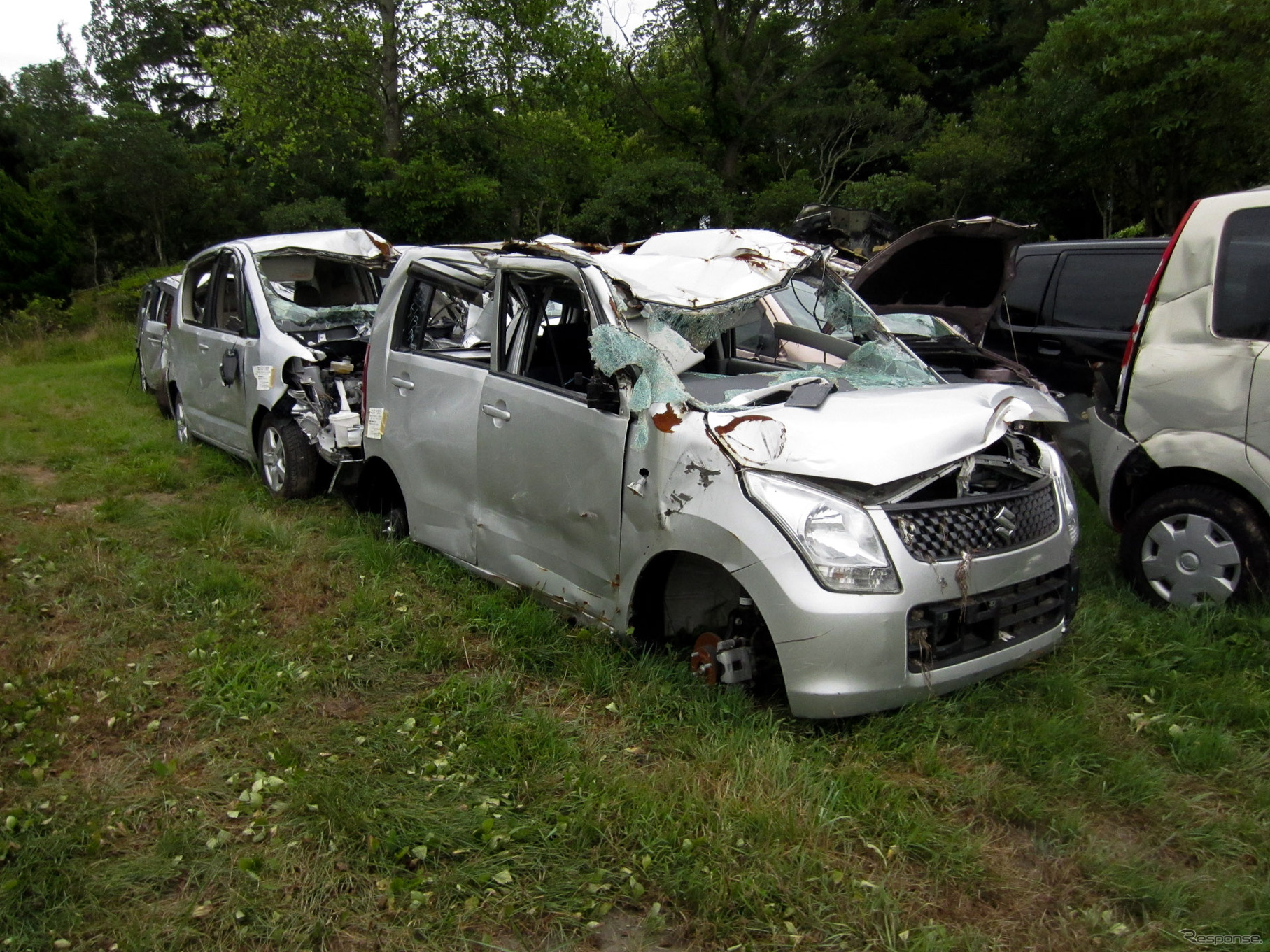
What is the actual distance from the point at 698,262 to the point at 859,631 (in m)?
1.81

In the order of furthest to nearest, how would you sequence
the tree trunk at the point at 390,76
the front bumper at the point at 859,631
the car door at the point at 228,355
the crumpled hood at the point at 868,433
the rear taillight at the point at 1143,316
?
the tree trunk at the point at 390,76, the car door at the point at 228,355, the rear taillight at the point at 1143,316, the crumpled hood at the point at 868,433, the front bumper at the point at 859,631

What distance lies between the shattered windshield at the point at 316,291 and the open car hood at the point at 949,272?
3649mm

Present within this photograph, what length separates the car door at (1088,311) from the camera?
6.27 m

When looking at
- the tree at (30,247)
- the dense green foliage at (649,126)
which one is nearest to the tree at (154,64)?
the dense green foliage at (649,126)

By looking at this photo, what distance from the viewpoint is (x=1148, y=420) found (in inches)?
170

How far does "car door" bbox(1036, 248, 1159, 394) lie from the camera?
6.27 metres

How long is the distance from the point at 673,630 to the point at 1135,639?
1962 millimetres

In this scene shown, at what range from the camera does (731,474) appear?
3195 millimetres

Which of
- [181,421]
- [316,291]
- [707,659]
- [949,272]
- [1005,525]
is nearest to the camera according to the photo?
[1005,525]

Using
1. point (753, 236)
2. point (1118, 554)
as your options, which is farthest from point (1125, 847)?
point (753, 236)

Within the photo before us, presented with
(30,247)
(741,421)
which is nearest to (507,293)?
(741,421)

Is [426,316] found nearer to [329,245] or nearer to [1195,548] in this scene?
[329,245]

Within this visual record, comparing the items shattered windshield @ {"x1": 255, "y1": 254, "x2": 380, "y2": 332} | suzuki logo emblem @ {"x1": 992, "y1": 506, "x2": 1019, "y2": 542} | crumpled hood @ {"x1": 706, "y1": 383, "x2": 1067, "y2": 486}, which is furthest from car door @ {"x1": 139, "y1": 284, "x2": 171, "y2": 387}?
suzuki logo emblem @ {"x1": 992, "y1": 506, "x2": 1019, "y2": 542}

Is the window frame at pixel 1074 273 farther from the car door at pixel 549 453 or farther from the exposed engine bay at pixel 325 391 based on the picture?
the exposed engine bay at pixel 325 391
